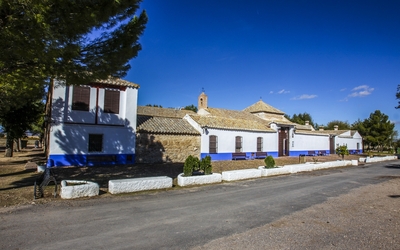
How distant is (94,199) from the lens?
7520mm

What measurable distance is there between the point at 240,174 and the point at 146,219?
7.36 meters

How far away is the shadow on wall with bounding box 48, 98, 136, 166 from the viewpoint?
14.6 metres

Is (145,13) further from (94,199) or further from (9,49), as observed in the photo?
(94,199)

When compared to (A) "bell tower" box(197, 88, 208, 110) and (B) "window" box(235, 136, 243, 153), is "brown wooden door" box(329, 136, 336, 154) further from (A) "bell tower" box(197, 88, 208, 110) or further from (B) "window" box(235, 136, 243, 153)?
(A) "bell tower" box(197, 88, 208, 110)

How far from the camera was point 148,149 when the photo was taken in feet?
58.5

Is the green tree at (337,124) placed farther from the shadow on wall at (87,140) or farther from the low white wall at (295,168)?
the shadow on wall at (87,140)

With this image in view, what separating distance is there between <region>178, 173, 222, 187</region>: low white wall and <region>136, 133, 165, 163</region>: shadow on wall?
779cm

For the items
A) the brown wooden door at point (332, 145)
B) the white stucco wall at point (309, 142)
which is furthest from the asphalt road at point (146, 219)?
the brown wooden door at point (332, 145)

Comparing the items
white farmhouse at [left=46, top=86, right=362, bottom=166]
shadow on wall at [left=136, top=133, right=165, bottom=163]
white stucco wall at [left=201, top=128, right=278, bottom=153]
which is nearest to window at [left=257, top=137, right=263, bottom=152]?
white farmhouse at [left=46, top=86, right=362, bottom=166]

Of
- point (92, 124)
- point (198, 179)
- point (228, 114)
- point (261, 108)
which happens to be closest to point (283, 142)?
point (261, 108)

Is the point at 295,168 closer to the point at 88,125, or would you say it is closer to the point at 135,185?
the point at 135,185

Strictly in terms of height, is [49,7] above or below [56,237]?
above

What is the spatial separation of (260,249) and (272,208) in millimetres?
2942

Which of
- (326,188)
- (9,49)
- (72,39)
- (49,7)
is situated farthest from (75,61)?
(326,188)
